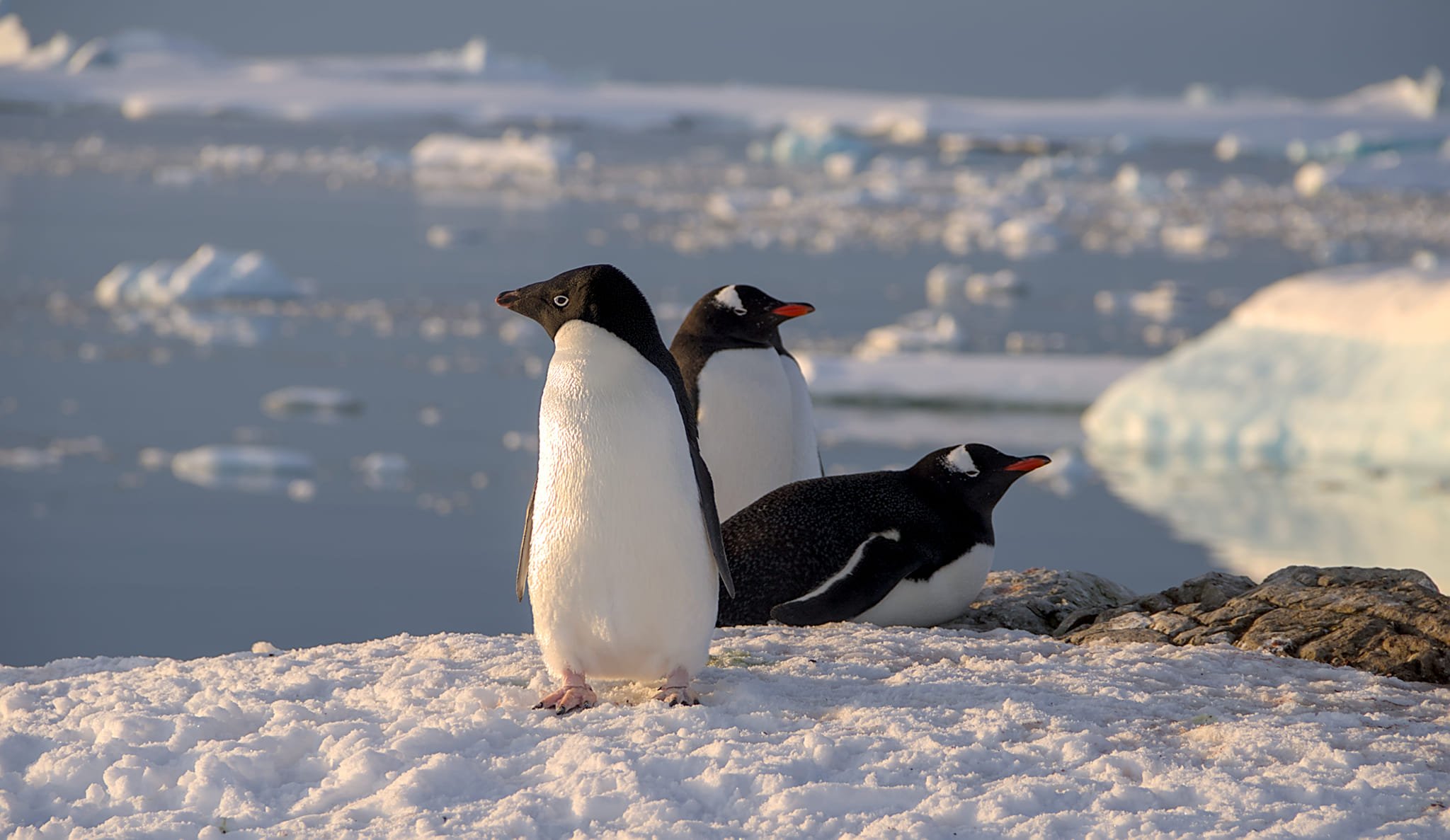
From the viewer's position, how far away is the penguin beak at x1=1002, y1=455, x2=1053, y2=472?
412 centimetres

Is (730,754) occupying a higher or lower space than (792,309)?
lower

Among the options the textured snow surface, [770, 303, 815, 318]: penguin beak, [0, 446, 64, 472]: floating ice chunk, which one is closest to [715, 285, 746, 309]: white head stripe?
[770, 303, 815, 318]: penguin beak

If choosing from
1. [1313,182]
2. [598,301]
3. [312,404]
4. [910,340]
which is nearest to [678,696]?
[598,301]

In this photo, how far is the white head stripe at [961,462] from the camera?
4.33 metres

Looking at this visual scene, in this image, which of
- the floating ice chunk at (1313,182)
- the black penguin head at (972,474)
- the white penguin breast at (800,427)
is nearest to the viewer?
the black penguin head at (972,474)

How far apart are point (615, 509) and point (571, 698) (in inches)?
13.6

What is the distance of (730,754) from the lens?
2.80 meters

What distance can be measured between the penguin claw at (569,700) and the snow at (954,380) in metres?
9.13

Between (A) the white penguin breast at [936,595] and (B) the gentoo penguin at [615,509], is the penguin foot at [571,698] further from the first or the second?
(A) the white penguin breast at [936,595]

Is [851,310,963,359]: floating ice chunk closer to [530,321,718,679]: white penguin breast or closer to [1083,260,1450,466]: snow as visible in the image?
[1083,260,1450,466]: snow

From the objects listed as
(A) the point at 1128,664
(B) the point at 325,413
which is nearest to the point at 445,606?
(B) the point at 325,413

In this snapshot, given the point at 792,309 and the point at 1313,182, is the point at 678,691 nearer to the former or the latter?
the point at 792,309

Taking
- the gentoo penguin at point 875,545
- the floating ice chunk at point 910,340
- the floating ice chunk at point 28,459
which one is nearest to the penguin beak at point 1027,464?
the gentoo penguin at point 875,545

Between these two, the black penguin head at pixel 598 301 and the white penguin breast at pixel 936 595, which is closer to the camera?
the black penguin head at pixel 598 301
